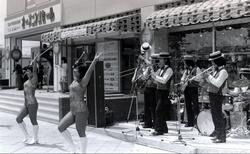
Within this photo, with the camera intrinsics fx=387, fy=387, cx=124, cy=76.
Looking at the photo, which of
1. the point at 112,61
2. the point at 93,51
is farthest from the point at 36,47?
the point at 112,61

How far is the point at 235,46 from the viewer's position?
1147 cm

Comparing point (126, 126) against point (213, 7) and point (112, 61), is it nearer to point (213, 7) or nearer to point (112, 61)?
point (213, 7)

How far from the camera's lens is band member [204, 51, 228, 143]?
811 centimetres

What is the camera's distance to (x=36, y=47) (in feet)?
96.2

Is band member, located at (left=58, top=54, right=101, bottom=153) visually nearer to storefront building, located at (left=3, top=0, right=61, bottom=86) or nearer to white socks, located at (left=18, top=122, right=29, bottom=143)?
white socks, located at (left=18, top=122, right=29, bottom=143)

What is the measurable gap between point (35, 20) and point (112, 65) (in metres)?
7.43

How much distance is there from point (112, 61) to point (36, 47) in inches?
568

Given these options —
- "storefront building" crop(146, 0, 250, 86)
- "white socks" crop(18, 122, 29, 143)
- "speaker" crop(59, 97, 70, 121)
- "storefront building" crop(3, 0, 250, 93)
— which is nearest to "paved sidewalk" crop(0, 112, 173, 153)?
"white socks" crop(18, 122, 29, 143)

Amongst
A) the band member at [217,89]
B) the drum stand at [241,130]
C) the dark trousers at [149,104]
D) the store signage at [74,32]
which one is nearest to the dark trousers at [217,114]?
the band member at [217,89]

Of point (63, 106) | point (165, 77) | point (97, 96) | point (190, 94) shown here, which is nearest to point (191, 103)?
point (190, 94)

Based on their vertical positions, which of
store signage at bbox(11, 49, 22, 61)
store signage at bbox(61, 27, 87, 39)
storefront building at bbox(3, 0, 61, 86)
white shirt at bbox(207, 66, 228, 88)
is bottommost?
white shirt at bbox(207, 66, 228, 88)

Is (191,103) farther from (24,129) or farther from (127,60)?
(127,60)

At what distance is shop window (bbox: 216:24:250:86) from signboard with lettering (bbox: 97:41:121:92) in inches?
209

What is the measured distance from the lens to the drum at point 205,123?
347 inches
